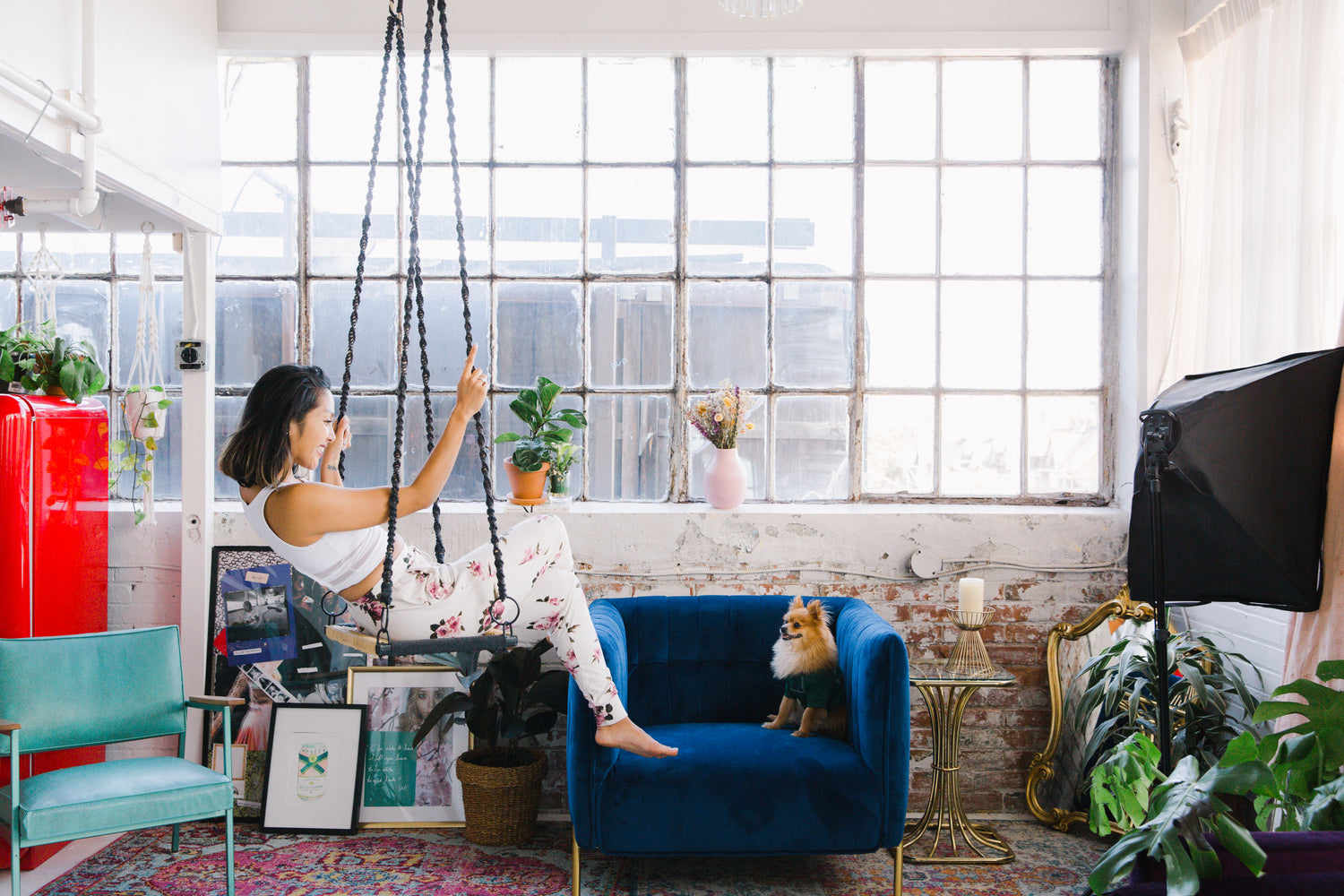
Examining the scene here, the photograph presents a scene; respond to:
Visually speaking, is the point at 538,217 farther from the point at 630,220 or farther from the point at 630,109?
the point at 630,109

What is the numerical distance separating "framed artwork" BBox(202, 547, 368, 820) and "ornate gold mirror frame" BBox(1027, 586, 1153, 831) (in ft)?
8.61

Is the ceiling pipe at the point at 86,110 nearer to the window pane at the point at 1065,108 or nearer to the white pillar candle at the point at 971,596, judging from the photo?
the white pillar candle at the point at 971,596

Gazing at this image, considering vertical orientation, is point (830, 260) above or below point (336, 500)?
above

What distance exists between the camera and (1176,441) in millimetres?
2172

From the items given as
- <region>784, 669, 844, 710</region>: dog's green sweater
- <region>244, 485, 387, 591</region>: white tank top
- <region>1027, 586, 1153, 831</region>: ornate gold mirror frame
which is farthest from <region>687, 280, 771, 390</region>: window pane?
<region>244, 485, 387, 591</region>: white tank top

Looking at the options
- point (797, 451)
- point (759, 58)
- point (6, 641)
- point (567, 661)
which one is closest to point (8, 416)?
point (6, 641)

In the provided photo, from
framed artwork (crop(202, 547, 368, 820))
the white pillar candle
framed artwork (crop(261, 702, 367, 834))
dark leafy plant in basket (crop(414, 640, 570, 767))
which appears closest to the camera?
the white pillar candle

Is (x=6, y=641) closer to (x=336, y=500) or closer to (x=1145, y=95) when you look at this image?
(x=336, y=500)

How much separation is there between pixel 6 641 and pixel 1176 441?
3395mm

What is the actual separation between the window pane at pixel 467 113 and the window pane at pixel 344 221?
25cm

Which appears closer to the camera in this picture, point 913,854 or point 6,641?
point 6,641

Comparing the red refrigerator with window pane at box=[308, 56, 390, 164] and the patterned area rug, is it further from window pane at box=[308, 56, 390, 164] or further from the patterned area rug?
window pane at box=[308, 56, 390, 164]

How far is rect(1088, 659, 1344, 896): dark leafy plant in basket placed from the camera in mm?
1539

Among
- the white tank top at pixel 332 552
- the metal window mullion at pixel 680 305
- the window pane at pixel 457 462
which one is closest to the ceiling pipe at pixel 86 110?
the white tank top at pixel 332 552
